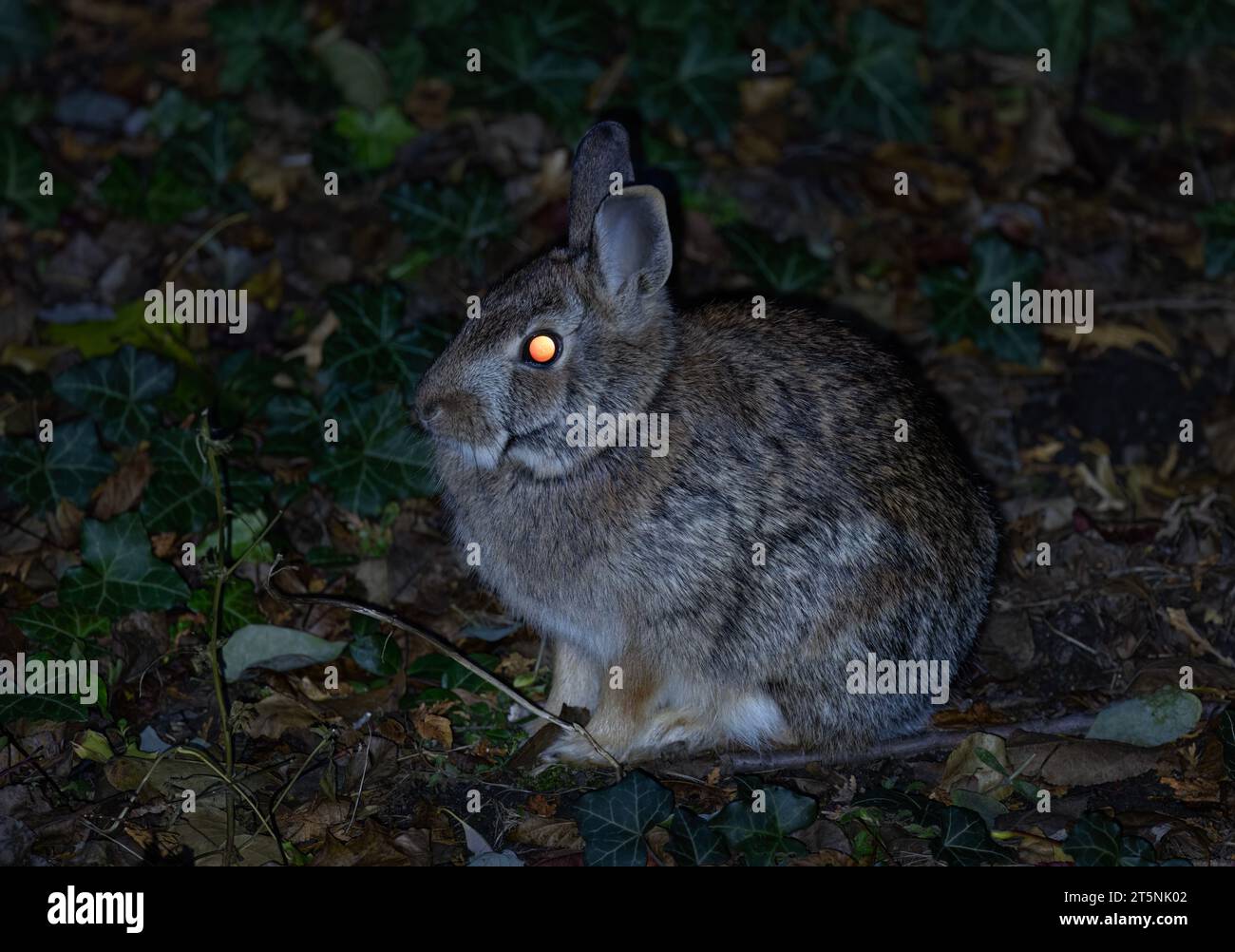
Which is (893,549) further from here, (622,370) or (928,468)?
(622,370)

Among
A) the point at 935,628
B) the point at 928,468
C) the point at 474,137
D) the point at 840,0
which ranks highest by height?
the point at 840,0

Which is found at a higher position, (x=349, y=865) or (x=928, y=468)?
(x=928, y=468)

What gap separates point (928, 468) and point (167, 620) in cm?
397

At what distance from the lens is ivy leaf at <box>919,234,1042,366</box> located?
336 inches

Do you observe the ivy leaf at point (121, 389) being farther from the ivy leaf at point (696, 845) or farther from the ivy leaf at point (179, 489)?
the ivy leaf at point (696, 845)

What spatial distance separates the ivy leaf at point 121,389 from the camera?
7.73m

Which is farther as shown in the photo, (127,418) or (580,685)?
(127,418)

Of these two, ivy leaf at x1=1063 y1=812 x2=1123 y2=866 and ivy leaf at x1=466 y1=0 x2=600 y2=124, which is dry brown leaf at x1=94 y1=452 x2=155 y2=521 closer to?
ivy leaf at x1=466 y1=0 x2=600 y2=124

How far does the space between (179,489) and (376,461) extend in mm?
1069

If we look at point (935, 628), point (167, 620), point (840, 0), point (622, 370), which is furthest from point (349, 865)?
point (840, 0)

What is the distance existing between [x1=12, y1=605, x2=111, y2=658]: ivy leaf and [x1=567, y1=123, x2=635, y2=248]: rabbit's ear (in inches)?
121

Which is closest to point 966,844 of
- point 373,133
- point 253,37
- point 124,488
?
point 124,488

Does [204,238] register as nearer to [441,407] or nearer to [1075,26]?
[441,407]

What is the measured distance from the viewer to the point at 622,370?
20.2 feet
